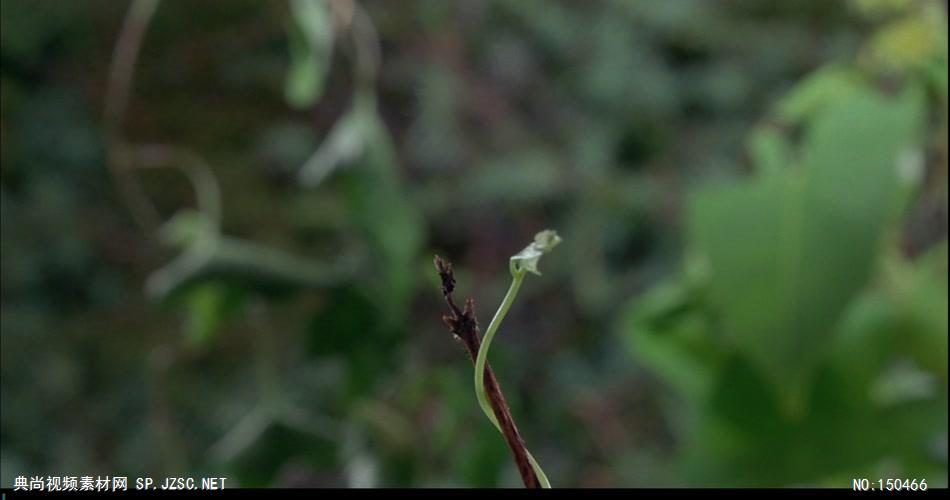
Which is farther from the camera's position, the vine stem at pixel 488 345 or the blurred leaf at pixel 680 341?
the blurred leaf at pixel 680 341

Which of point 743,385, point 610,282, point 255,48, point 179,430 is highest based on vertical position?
point 255,48

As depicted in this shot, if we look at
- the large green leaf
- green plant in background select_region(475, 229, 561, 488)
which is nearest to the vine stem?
green plant in background select_region(475, 229, 561, 488)

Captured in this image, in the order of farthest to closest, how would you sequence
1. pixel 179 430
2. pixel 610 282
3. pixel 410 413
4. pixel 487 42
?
pixel 487 42 → pixel 610 282 → pixel 179 430 → pixel 410 413

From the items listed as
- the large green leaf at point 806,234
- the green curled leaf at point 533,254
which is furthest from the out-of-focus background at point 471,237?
the green curled leaf at point 533,254

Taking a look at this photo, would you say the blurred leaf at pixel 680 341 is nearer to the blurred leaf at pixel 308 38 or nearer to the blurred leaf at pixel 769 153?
the blurred leaf at pixel 769 153

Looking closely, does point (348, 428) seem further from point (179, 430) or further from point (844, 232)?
point (179, 430)

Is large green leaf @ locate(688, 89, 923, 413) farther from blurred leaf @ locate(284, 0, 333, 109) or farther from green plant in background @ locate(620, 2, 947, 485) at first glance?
blurred leaf @ locate(284, 0, 333, 109)

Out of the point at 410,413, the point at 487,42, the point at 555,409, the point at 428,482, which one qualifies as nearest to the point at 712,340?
the point at 428,482

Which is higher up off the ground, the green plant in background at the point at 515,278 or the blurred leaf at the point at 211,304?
the blurred leaf at the point at 211,304
